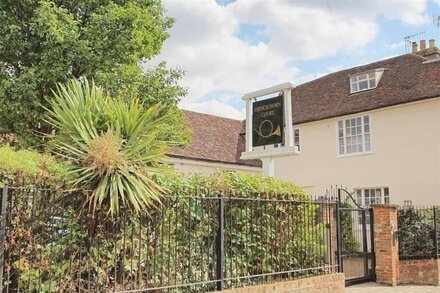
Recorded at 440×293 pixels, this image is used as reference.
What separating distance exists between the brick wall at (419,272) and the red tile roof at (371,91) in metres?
7.91

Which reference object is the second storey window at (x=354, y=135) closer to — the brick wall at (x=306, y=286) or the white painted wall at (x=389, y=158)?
the white painted wall at (x=389, y=158)

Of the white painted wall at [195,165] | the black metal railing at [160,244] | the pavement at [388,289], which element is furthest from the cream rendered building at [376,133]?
the black metal railing at [160,244]

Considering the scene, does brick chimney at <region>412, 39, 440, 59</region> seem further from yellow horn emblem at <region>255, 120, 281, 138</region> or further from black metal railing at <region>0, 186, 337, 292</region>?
black metal railing at <region>0, 186, 337, 292</region>

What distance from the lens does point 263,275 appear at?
8086 mm

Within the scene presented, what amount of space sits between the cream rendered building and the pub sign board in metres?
8.14

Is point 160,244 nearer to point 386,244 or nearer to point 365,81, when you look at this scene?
point 386,244

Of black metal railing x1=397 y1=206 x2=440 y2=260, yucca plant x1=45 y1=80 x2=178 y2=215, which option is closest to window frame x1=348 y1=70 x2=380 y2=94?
black metal railing x1=397 y1=206 x2=440 y2=260

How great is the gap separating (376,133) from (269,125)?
9338mm

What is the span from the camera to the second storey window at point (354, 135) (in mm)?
20703

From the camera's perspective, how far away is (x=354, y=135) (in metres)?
21.1

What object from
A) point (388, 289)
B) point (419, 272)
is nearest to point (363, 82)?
point (419, 272)

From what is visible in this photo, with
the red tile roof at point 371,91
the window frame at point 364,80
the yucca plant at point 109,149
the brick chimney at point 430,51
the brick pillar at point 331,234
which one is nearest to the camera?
the yucca plant at point 109,149

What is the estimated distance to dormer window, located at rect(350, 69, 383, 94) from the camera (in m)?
21.7

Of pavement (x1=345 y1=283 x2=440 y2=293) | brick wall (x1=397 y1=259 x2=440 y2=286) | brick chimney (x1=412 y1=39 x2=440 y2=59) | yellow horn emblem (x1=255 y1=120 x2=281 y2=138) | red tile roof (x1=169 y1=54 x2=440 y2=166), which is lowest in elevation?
pavement (x1=345 y1=283 x2=440 y2=293)
